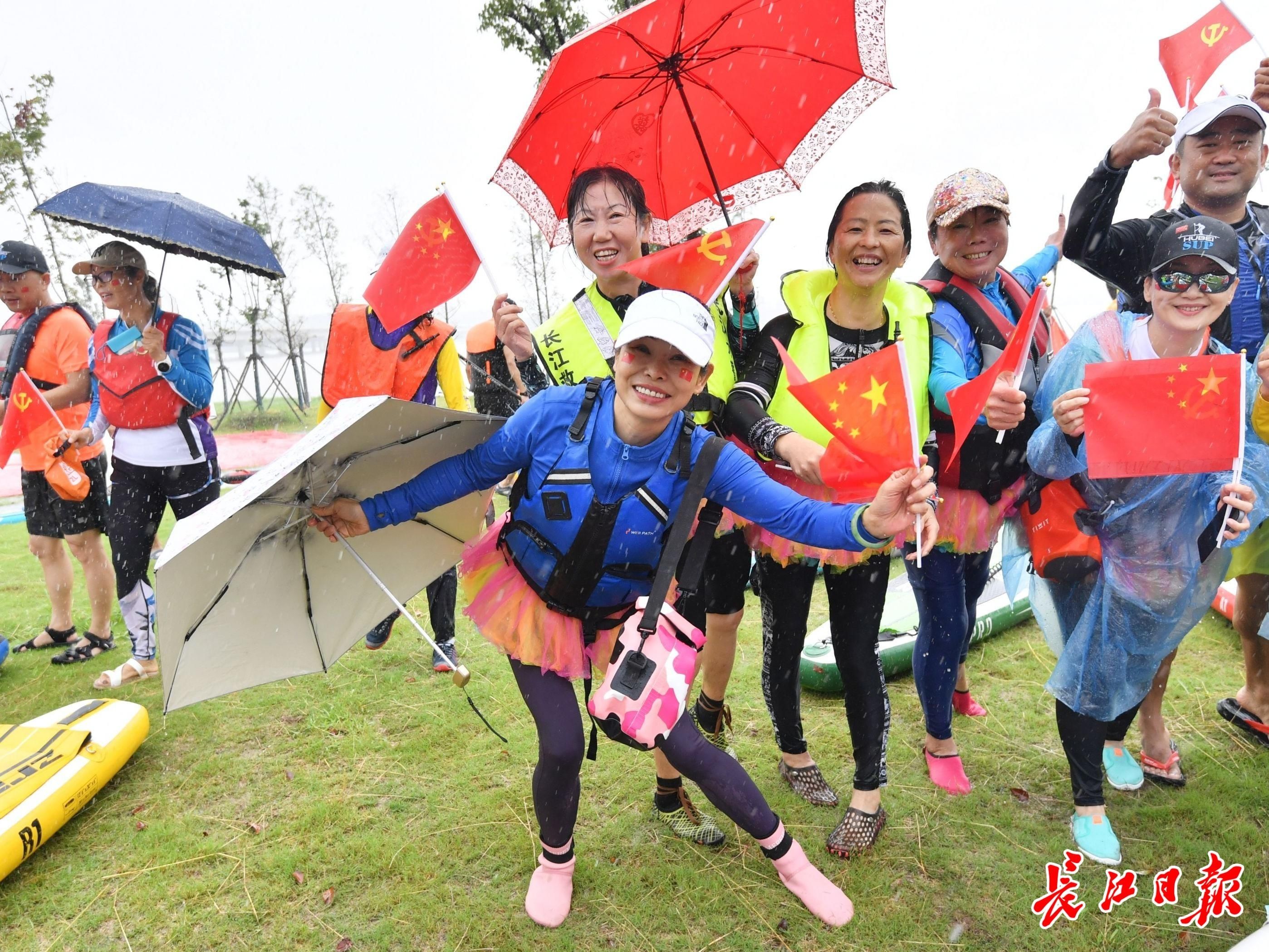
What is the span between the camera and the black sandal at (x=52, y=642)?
4906mm

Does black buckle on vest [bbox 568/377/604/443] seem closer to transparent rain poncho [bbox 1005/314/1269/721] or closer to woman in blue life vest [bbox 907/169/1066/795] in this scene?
woman in blue life vest [bbox 907/169/1066/795]

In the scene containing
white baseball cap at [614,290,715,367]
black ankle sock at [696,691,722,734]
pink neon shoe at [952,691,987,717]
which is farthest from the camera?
pink neon shoe at [952,691,987,717]

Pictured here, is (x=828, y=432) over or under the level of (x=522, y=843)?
over

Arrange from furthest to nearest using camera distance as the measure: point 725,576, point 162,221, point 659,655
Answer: point 162,221, point 725,576, point 659,655

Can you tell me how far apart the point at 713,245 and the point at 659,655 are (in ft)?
4.27

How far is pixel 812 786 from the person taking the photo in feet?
10.4

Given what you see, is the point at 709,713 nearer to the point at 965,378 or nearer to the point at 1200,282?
the point at 965,378

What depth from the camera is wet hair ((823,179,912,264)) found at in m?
2.60


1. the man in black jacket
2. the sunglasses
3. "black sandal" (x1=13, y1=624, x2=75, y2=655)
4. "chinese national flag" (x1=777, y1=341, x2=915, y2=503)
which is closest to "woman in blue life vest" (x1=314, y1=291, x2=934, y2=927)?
"chinese national flag" (x1=777, y1=341, x2=915, y2=503)

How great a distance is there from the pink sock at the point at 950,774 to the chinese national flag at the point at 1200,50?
9.18 ft

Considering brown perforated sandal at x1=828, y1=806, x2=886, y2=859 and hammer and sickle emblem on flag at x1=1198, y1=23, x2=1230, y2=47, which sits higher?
hammer and sickle emblem on flag at x1=1198, y1=23, x2=1230, y2=47

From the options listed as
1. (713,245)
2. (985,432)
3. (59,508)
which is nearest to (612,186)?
(713,245)

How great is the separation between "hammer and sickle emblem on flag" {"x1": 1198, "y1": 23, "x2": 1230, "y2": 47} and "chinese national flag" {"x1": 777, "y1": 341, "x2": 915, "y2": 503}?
2.21 metres

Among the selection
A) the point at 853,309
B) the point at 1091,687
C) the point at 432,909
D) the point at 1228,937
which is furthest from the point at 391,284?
the point at 1228,937
